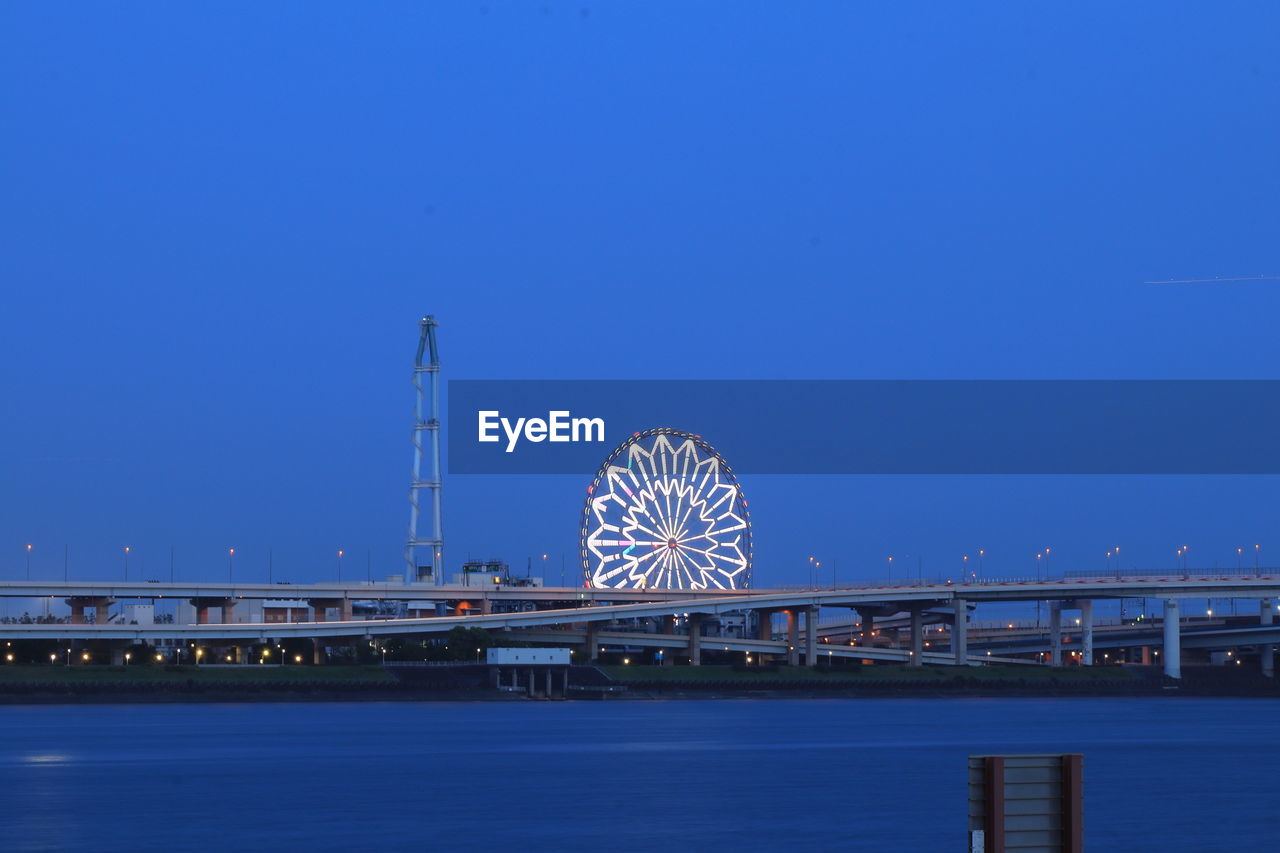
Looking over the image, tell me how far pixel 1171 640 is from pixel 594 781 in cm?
9205

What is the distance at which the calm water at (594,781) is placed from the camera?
40875mm

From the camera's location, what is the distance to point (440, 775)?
55312 millimetres

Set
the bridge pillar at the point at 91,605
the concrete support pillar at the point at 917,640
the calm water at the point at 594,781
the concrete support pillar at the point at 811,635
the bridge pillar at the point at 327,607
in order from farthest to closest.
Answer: the bridge pillar at the point at 327,607 → the concrete support pillar at the point at 917,640 → the concrete support pillar at the point at 811,635 → the bridge pillar at the point at 91,605 → the calm water at the point at 594,781

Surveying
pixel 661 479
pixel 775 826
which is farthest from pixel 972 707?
pixel 775 826

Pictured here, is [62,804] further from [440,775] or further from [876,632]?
[876,632]

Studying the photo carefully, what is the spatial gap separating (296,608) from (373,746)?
8612 centimetres

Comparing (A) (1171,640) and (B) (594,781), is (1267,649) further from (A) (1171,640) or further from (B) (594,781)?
(B) (594,781)

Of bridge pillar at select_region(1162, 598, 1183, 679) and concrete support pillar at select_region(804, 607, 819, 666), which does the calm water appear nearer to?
bridge pillar at select_region(1162, 598, 1183, 679)

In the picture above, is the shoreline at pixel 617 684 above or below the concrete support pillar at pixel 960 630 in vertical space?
below

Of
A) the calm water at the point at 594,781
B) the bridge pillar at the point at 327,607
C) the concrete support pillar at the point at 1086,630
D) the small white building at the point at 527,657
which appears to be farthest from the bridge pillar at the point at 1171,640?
the bridge pillar at the point at 327,607

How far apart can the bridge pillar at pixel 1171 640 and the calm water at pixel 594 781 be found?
132 ft

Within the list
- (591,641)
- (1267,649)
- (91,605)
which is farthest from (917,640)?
(91,605)

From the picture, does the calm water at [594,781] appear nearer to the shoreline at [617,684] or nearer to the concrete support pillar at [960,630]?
the shoreline at [617,684]

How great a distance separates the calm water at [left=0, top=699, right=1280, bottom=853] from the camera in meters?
40.9
